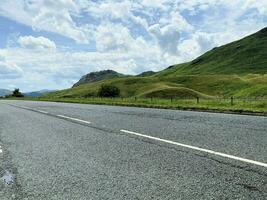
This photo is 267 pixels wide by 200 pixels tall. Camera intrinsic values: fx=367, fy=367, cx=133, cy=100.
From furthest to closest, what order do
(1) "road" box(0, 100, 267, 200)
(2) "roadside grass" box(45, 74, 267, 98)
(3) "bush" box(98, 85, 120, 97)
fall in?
(3) "bush" box(98, 85, 120, 97) → (2) "roadside grass" box(45, 74, 267, 98) → (1) "road" box(0, 100, 267, 200)

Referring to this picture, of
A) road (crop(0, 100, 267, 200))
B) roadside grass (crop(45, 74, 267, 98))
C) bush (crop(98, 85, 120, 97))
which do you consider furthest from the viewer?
bush (crop(98, 85, 120, 97))

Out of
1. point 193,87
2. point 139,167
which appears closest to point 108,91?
point 193,87

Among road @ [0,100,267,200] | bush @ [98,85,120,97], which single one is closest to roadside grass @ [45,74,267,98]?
bush @ [98,85,120,97]

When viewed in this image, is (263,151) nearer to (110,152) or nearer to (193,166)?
(193,166)

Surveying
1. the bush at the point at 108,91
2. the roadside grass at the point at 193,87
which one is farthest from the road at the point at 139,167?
the bush at the point at 108,91

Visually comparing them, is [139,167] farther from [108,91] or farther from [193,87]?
[193,87]

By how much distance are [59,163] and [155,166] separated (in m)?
2.28

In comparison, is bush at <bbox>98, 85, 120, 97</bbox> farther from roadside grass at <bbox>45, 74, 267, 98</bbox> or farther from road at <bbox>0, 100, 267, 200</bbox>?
road at <bbox>0, 100, 267, 200</bbox>

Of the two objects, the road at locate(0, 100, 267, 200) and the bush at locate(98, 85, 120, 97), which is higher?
the bush at locate(98, 85, 120, 97)

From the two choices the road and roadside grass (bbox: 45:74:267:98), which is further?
roadside grass (bbox: 45:74:267:98)

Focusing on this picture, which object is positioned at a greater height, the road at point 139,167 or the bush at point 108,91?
the bush at point 108,91

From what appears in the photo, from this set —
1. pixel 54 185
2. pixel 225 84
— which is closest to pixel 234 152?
pixel 54 185

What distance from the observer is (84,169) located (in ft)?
24.6

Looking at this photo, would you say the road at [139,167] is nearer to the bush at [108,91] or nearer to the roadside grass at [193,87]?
the roadside grass at [193,87]
